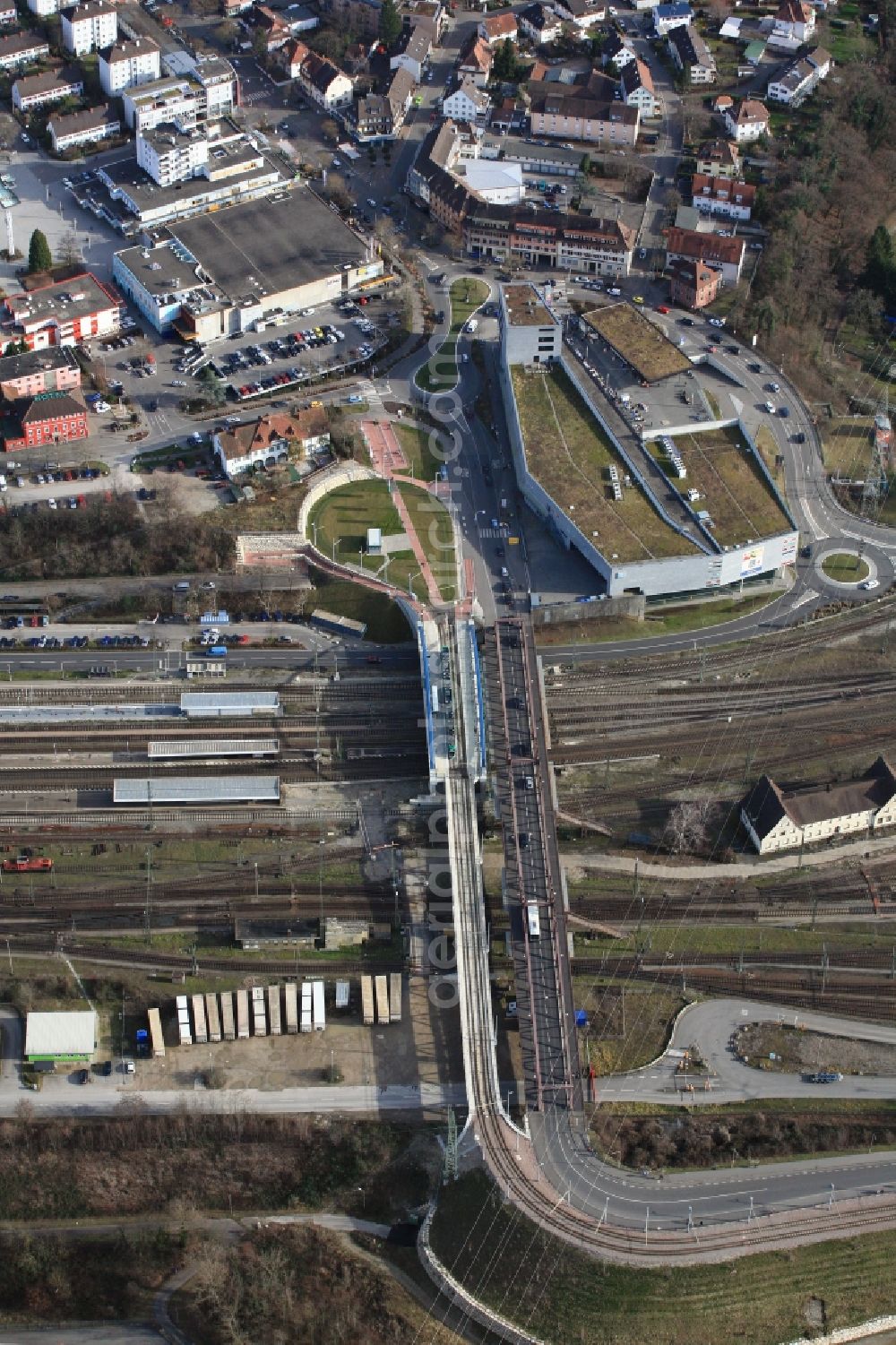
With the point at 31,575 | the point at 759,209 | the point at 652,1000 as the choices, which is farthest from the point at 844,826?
the point at 759,209

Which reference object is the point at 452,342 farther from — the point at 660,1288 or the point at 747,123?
the point at 660,1288

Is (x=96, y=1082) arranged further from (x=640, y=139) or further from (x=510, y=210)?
(x=640, y=139)

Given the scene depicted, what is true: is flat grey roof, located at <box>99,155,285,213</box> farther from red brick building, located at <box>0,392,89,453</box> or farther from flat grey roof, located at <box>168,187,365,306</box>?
red brick building, located at <box>0,392,89,453</box>

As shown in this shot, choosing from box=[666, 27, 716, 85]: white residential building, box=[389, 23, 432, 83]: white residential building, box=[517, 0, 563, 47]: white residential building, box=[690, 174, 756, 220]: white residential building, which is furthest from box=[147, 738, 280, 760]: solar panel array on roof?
box=[517, 0, 563, 47]: white residential building

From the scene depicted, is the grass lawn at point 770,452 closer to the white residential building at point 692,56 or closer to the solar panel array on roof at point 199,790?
the solar panel array on roof at point 199,790

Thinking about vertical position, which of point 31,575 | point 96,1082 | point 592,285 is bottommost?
point 96,1082

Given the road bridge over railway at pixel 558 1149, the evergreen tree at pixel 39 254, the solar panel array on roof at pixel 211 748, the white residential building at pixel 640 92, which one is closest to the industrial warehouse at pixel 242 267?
the evergreen tree at pixel 39 254
